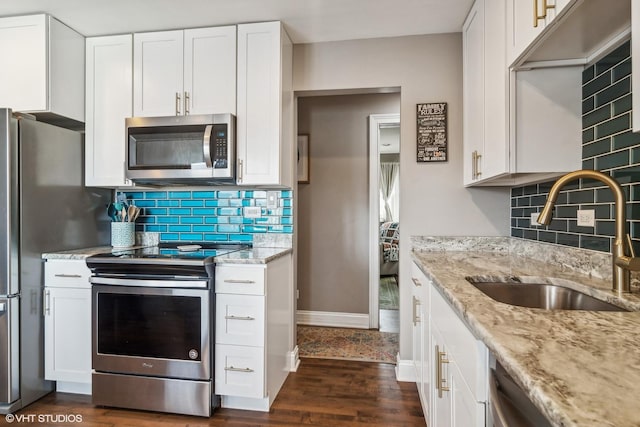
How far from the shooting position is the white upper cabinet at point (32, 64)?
2184 mm

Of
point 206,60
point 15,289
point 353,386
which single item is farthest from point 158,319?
point 206,60

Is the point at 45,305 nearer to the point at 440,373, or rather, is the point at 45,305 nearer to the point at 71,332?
the point at 71,332

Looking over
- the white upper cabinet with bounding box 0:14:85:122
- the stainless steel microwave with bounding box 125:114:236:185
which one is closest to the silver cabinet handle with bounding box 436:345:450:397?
the stainless steel microwave with bounding box 125:114:236:185

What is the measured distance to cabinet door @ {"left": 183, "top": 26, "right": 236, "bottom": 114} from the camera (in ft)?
7.46

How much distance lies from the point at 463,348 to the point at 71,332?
2.25 metres

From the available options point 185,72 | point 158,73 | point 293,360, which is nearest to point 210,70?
point 185,72

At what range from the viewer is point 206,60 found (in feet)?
7.53

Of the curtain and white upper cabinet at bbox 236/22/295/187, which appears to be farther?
the curtain

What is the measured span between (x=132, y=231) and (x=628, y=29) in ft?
9.61

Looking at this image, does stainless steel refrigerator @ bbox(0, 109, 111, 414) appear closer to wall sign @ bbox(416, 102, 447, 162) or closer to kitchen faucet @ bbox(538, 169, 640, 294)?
wall sign @ bbox(416, 102, 447, 162)

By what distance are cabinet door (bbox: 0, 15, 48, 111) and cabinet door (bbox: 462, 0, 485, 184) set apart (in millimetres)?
2638

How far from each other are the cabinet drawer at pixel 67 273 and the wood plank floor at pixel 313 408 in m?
0.70

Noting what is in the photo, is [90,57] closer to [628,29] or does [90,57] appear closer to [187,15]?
[187,15]

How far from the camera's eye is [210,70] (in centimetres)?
229
